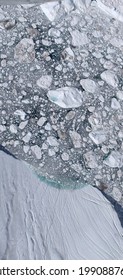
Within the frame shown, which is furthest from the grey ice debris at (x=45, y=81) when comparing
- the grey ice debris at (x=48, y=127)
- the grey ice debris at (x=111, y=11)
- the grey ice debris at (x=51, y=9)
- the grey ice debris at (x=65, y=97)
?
the grey ice debris at (x=111, y=11)

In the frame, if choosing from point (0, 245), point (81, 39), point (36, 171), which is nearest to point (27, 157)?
point (36, 171)

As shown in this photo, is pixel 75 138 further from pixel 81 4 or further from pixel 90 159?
pixel 81 4

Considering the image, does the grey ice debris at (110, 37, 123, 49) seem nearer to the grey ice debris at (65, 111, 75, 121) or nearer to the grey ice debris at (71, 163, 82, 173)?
the grey ice debris at (65, 111, 75, 121)

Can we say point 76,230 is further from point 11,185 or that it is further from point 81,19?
point 81,19

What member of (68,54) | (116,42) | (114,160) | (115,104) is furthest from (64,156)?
(116,42)

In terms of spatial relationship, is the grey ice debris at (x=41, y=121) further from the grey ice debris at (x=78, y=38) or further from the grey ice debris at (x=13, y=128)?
the grey ice debris at (x=78, y=38)

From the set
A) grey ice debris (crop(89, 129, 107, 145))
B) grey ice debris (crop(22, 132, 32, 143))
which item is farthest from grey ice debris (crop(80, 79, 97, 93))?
grey ice debris (crop(22, 132, 32, 143))
